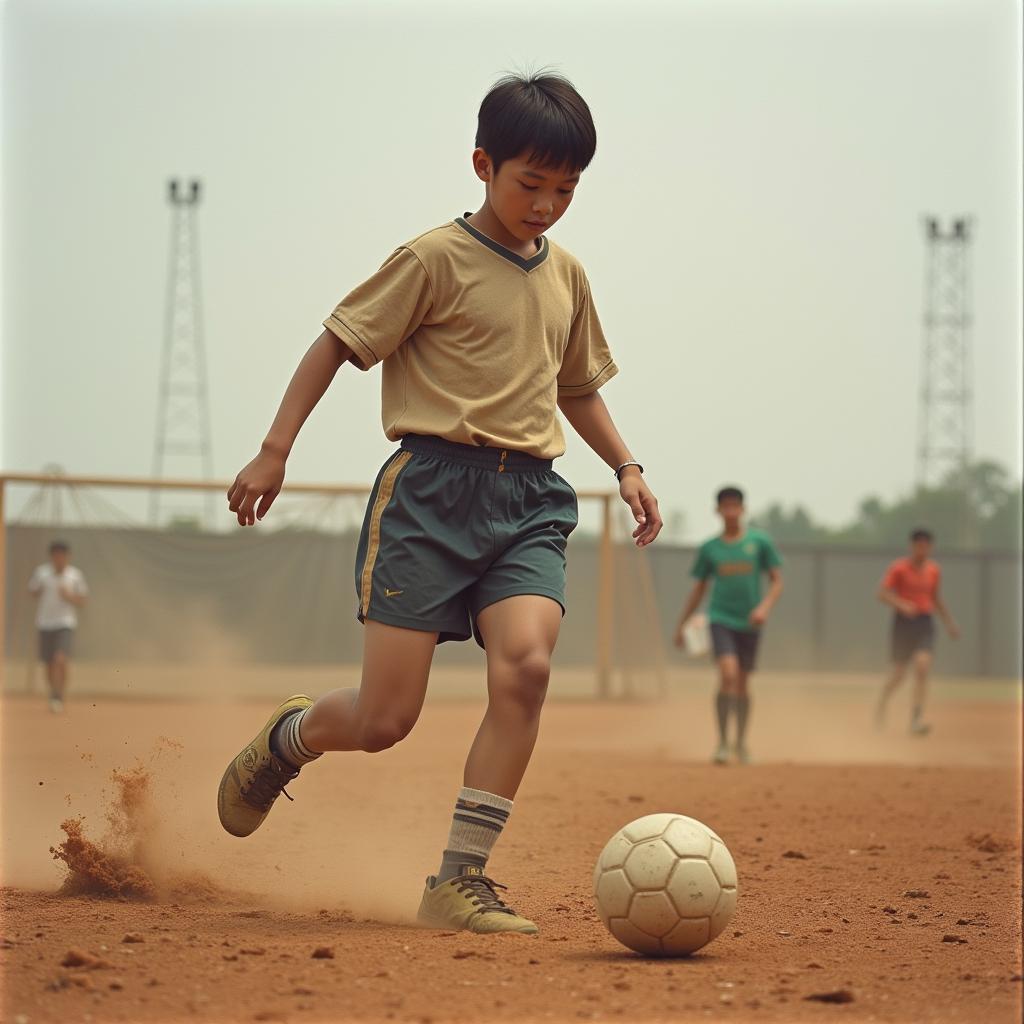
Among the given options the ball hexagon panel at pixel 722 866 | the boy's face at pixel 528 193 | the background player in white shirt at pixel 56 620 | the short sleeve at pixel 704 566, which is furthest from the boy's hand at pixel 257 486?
the background player in white shirt at pixel 56 620

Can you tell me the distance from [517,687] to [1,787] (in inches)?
183

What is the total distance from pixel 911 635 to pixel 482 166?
460 inches

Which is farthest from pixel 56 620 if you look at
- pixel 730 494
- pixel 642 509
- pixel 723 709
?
pixel 642 509

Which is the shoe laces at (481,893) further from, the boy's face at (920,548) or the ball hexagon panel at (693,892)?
the boy's face at (920,548)

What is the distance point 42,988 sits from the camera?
3260 mm

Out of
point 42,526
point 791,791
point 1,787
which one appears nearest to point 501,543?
point 1,787

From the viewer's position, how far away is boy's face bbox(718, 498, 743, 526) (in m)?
11.2

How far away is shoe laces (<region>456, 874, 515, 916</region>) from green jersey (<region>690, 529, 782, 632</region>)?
7.17 m

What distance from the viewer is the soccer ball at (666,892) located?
3.84 m

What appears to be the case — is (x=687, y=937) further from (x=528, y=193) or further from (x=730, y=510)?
(x=730, y=510)

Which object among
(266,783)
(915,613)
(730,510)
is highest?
(730,510)

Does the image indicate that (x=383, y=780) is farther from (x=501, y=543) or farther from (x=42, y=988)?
(x=42, y=988)

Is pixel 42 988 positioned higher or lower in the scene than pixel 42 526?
lower

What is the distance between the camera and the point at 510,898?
4.87 metres
